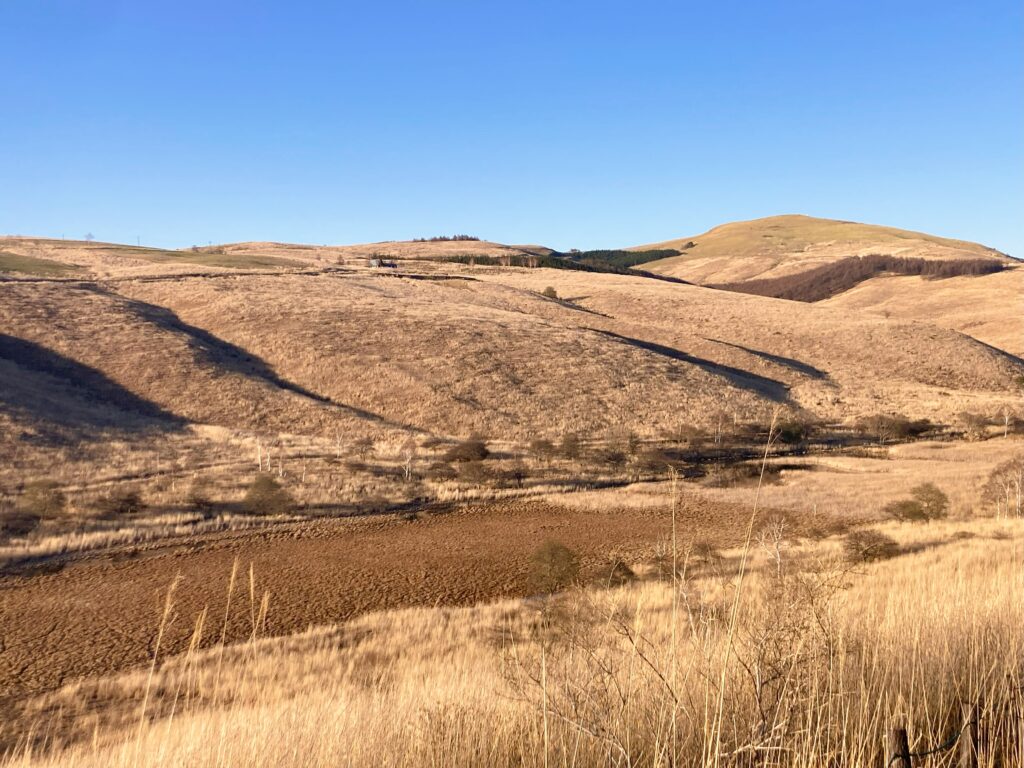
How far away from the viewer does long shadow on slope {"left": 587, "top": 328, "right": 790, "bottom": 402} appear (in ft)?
162

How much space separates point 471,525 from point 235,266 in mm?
84109

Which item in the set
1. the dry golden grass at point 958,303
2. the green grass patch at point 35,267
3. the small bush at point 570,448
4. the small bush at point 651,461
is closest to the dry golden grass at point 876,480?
the small bush at point 651,461

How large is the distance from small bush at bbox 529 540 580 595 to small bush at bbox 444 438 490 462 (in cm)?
1438

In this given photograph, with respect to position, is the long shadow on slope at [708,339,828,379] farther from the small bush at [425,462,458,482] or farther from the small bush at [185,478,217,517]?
the small bush at [185,478,217,517]

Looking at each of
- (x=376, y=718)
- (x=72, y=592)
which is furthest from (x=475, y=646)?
(x=72, y=592)

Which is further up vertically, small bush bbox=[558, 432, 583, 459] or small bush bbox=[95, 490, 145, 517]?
small bush bbox=[558, 432, 583, 459]

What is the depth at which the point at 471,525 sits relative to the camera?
76.0ft

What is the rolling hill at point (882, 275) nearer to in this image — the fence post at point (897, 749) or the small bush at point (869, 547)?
the small bush at point (869, 547)

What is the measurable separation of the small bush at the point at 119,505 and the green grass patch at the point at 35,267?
207ft

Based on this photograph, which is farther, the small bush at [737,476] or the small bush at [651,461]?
the small bush at [651,461]

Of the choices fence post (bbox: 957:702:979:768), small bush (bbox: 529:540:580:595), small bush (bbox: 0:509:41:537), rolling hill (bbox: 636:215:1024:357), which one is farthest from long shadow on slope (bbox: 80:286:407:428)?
rolling hill (bbox: 636:215:1024:357)

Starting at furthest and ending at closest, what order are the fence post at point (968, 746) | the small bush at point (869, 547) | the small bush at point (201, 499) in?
the small bush at point (201, 499)
the small bush at point (869, 547)
the fence post at point (968, 746)

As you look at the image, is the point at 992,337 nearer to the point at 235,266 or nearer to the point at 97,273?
the point at 235,266

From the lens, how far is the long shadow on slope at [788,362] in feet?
184
